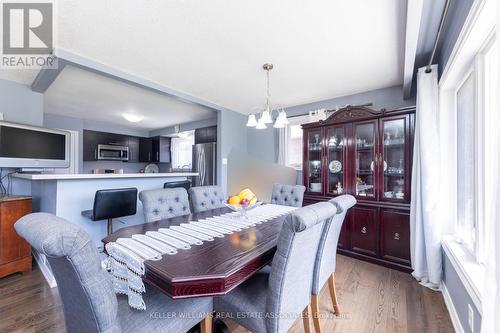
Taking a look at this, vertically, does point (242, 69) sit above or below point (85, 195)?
above

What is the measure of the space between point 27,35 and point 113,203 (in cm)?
166

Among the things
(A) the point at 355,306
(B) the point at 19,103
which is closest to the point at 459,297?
(A) the point at 355,306

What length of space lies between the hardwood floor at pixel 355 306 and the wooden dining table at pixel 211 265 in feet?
2.60

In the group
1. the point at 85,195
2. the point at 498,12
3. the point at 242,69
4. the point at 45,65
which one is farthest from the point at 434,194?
the point at 45,65

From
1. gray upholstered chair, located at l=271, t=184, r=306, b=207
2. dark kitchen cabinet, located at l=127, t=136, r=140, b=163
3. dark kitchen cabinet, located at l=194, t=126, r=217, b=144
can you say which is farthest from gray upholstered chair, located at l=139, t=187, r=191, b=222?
dark kitchen cabinet, located at l=127, t=136, r=140, b=163

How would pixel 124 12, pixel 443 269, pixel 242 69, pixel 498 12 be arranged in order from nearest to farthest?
pixel 498 12 → pixel 124 12 → pixel 443 269 → pixel 242 69

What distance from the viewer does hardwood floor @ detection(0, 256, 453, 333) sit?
1584mm

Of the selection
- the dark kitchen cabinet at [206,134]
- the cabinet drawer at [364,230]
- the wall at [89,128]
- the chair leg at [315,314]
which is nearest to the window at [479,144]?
the cabinet drawer at [364,230]

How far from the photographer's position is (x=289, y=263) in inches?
40.0

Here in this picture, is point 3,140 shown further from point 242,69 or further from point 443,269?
point 443,269

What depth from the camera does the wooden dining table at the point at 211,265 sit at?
0.88 m

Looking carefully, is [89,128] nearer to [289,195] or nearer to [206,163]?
[206,163]

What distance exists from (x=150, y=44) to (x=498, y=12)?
2.29 meters

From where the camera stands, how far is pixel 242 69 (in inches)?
99.6
